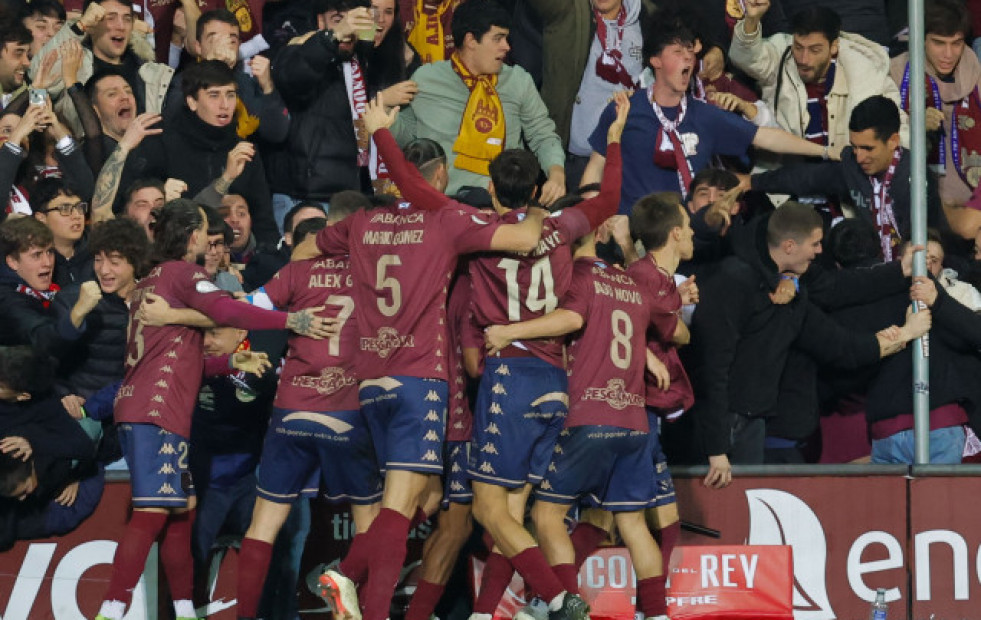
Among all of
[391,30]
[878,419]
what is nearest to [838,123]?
[878,419]

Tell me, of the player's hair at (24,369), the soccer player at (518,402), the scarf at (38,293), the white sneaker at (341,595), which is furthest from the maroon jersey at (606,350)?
the scarf at (38,293)

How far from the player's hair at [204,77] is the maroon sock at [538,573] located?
480cm

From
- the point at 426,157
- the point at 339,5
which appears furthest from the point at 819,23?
the point at 426,157

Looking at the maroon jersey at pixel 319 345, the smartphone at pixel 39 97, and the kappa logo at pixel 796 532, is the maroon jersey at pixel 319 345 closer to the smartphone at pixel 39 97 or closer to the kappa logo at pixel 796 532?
the kappa logo at pixel 796 532

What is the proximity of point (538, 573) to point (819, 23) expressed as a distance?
17.9 ft

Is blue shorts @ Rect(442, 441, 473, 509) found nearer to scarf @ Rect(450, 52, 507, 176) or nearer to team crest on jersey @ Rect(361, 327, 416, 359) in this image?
team crest on jersey @ Rect(361, 327, 416, 359)

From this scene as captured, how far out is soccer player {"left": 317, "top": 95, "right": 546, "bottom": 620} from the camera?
10.4 meters

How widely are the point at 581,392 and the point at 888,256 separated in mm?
3263

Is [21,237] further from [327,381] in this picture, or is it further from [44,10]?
[44,10]

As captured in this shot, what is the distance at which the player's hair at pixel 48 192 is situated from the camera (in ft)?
42.3

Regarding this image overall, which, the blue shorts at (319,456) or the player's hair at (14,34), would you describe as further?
the player's hair at (14,34)

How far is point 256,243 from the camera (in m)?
13.8

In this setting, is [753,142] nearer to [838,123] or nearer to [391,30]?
[838,123]

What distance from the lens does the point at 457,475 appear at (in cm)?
1127
